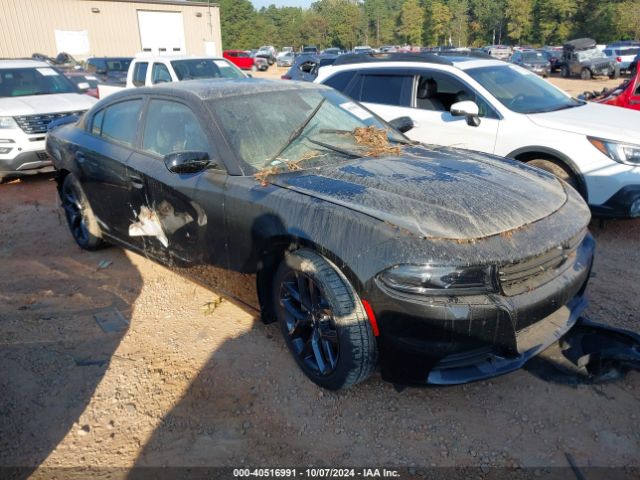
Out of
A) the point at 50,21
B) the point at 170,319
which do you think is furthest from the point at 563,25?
the point at 170,319

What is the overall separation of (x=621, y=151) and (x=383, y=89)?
116 inches

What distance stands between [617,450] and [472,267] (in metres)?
1.15

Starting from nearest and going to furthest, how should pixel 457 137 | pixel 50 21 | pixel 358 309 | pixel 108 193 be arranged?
1. pixel 358 309
2. pixel 108 193
3. pixel 457 137
4. pixel 50 21

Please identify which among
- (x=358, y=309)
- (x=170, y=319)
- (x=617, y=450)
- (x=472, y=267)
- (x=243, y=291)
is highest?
(x=472, y=267)

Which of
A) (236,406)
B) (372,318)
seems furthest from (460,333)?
(236,406)

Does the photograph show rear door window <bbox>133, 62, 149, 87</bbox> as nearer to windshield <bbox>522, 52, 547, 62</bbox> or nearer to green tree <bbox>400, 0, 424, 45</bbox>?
windshield <bbox>522, 52, 547, 62</bbox>

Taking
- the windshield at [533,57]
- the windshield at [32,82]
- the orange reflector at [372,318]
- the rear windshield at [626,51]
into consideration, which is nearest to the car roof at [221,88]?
the orange reflector at [372,318]

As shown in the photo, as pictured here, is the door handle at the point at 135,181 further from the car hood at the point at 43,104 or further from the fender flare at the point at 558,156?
the car hood at the point at 43,104

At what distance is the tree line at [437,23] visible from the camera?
52.3 metres

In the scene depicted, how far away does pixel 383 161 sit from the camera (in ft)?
10.9

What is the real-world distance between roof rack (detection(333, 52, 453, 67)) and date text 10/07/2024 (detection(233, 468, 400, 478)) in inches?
196

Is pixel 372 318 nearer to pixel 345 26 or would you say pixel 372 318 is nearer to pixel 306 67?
pixel 306 67

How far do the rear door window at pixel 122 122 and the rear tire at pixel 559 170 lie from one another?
3.84m

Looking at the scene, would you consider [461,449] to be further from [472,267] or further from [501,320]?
[472,267]
